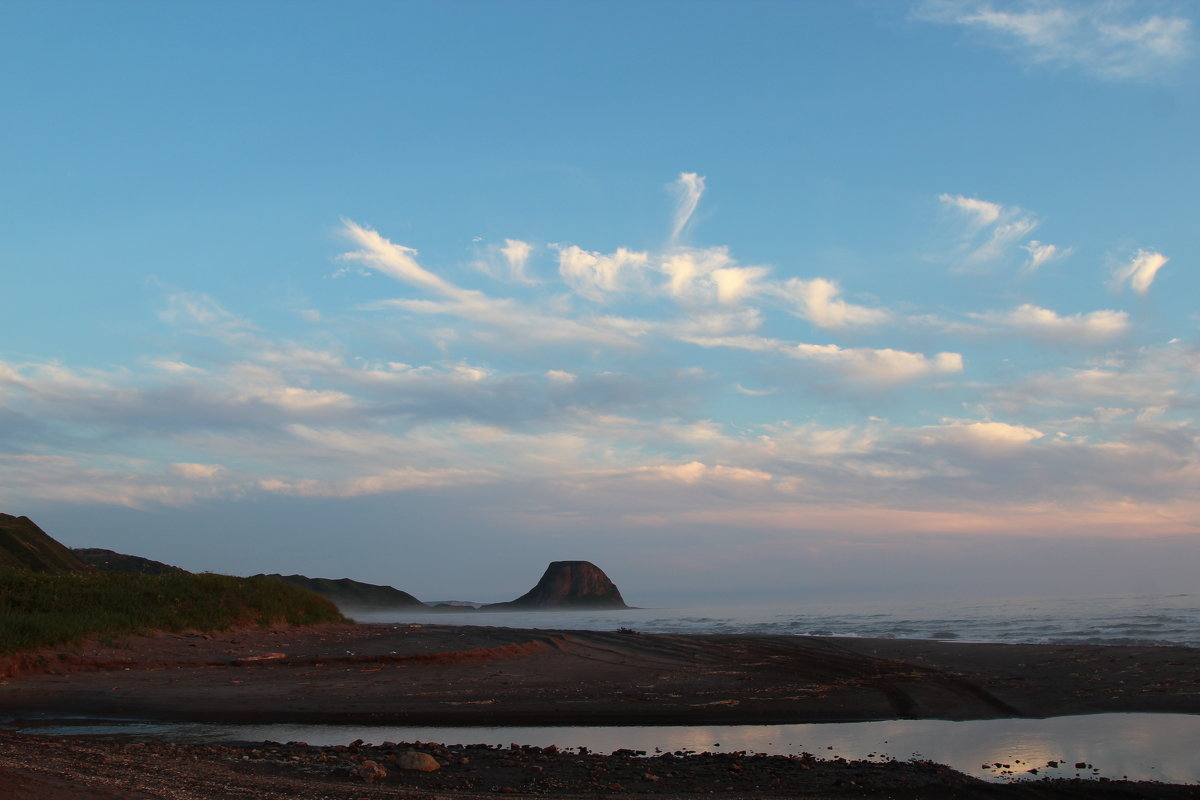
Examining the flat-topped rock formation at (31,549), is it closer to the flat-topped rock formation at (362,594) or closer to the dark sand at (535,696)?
the dark sand at (535,696)

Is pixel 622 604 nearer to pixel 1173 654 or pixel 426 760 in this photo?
pixel 1173 654

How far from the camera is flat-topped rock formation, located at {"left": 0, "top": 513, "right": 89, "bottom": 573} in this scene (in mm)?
38528

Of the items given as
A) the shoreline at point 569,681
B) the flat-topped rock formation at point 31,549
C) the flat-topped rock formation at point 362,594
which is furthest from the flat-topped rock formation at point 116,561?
the shoreline at point 569,681

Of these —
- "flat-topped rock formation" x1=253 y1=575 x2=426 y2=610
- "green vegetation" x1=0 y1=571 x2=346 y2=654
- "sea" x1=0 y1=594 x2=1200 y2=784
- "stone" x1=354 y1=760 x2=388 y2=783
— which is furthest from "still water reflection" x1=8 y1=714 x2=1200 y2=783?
"flat-topped rock formation" x1=253 y1=575 x2=426 y2=610

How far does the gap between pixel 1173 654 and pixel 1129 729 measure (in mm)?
8988

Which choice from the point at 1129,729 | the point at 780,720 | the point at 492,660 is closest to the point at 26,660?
the point at 492,660

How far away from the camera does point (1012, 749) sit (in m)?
10.2

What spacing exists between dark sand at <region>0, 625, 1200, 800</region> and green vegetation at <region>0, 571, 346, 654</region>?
70 cm

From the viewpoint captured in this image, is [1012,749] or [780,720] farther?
[780,720]

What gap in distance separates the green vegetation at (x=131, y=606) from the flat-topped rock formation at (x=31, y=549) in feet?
50.9

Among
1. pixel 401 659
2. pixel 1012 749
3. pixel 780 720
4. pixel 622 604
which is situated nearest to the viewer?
pixel 1012 749

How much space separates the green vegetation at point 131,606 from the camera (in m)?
17.7

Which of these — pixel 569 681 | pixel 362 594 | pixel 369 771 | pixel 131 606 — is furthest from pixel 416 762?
pixel 362 594

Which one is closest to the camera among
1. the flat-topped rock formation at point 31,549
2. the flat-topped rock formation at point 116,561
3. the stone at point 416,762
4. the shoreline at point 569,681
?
the stone at point 416,762
